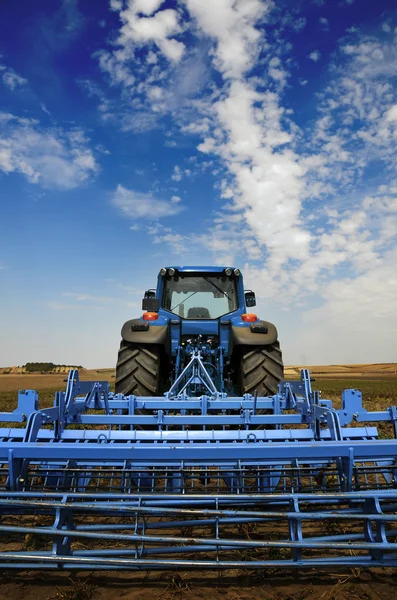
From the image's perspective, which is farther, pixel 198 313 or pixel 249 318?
pixel 198 313

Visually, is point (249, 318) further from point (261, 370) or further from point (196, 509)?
point (196, 509)

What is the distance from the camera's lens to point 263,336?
16.9ft

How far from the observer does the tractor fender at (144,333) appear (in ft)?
16.8

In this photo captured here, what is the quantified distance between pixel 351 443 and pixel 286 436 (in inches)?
23.1

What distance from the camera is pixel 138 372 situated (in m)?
5.10

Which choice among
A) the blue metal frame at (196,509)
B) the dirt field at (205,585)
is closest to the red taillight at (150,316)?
the blue metal frame at (196,509)

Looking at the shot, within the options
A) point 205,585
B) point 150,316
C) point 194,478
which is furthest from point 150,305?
point 205,585

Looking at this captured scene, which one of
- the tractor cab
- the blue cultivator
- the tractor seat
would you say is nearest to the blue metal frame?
the blue cultivator

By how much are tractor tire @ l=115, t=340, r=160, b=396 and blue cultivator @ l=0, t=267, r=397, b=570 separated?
1 centimetres

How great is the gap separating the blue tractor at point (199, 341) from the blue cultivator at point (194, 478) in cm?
3

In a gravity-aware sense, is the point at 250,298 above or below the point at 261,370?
above

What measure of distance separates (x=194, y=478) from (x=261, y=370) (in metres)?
2.32

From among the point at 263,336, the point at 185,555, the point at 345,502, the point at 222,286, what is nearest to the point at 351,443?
the point at 345,502

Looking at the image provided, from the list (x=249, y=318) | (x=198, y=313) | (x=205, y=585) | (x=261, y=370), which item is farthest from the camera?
(x=198, y=313)
